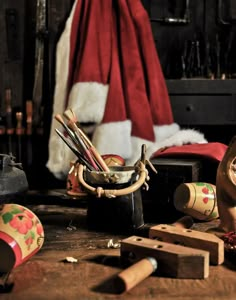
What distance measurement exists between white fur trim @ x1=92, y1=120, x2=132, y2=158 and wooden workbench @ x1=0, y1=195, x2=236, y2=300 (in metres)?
0.98

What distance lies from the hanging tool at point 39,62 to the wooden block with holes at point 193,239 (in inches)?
57.5

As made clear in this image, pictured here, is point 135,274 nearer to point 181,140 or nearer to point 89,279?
point 89,279

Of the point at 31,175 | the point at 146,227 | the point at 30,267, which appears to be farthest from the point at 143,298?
the point at 31,175

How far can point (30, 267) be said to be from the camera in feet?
2.64

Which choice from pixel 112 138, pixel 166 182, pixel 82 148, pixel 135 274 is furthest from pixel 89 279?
pixel 112 138

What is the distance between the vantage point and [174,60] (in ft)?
8.07

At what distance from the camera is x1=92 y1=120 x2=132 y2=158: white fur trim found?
6.33 feet

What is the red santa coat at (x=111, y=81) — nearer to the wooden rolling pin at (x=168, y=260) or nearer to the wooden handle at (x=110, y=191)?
the wooden handle at (x=110, y=191)

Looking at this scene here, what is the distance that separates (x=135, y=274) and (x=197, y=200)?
1.11ft

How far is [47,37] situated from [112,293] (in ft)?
5.35

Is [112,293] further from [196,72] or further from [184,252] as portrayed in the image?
[196,72]

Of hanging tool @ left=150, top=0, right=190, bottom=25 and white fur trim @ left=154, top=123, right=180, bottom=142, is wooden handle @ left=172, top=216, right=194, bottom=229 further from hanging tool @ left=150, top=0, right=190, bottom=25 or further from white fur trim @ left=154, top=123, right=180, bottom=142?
hanging tool @ left=150, top=0, right=190, bottom=25

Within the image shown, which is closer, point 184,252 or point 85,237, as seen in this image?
point 184,252

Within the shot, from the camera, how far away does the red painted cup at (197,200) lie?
1.01m
